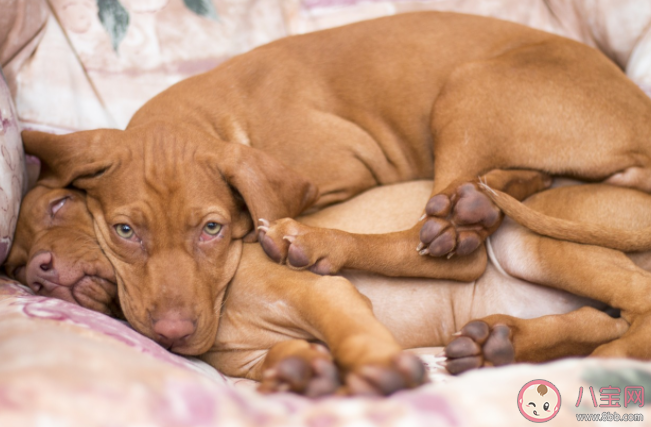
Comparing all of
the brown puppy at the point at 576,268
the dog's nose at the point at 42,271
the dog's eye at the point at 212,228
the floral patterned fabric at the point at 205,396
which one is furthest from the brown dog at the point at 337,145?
the floral patterned fabric at the point at 205,396

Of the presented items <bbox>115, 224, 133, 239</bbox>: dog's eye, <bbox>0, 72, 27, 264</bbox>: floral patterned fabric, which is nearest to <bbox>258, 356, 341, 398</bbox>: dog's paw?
<bbox>115, 224, 133, 239</bbox>: dog's eye

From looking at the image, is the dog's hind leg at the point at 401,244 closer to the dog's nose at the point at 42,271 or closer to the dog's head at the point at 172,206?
the dog's head at the point at 172,206

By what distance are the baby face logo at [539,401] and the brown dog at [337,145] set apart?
0.44 metres

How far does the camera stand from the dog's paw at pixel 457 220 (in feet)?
9.27

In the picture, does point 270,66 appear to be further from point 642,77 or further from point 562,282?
point 642,77

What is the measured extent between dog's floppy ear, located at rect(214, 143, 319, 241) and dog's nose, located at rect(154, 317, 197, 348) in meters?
0.55

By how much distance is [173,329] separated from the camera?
7.93 ft

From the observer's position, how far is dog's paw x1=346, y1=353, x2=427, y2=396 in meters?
1.79

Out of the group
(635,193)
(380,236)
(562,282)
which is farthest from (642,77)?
(380,236)

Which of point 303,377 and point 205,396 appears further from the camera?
point 303,377

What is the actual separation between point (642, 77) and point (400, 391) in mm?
2807

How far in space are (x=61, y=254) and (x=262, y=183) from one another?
90cm

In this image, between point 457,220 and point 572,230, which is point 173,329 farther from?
point 572,230

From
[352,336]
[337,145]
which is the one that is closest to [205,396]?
[352,336]
